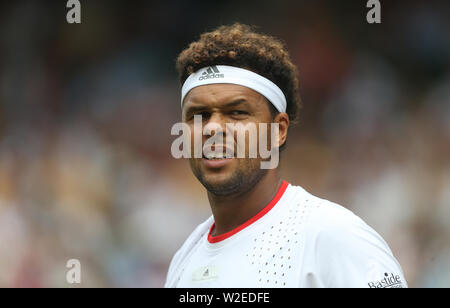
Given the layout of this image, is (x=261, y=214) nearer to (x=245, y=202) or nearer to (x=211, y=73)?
(x=245, y=202)

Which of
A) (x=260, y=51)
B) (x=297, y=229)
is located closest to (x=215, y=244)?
(x=297, y=229)

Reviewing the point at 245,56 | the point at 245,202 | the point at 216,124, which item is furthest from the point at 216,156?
the point at 245,56

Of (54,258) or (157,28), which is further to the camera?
(157,28)

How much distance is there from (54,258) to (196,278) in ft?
14.7

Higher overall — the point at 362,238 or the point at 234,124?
the point at 234,124

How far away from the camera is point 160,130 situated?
718 cm

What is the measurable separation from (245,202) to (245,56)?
0.81 m

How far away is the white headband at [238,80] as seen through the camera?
109 inches

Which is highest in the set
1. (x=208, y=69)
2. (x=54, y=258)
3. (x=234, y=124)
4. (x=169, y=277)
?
(x=208, y=69)

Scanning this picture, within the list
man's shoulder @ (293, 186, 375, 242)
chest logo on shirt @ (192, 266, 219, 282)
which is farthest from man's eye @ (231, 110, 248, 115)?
chest logo on shirt @ (192, 266, 219, 282)

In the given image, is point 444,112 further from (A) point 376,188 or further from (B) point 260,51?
(B) point 260,51

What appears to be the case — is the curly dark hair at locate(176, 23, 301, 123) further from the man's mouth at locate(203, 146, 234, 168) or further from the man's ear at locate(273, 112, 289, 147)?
the man's mouth at locate(203, 146, 234, 168)

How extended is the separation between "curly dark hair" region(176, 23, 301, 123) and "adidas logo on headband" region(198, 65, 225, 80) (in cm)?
5
